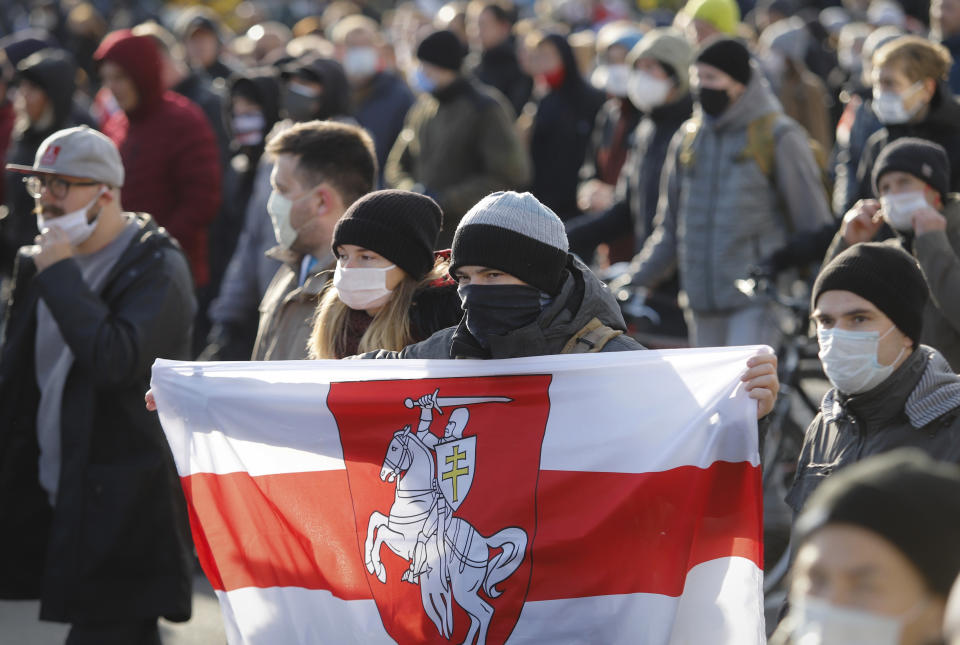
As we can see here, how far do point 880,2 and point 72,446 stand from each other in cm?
1254

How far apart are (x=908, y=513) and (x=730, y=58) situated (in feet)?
16.4

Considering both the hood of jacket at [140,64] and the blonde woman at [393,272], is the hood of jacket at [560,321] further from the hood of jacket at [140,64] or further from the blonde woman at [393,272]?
the hood of jacket at [140,64]

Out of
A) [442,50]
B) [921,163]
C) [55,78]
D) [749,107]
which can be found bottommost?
[442,50]

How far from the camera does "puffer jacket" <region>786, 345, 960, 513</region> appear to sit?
3.98 m

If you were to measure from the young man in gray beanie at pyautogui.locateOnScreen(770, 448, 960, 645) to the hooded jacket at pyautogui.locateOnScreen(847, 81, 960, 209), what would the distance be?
13.5 ft

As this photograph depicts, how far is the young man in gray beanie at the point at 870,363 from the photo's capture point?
4.07 meters

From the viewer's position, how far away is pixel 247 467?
4539 millimetres

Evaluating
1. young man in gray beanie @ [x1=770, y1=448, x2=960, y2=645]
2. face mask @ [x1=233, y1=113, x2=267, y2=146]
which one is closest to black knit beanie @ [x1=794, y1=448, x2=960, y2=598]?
young man in gray beanie @ [x1=770, y1=448, x2=960, y2=645]

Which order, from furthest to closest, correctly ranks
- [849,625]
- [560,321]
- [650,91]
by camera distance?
[650,91], [560,321], [849,625]

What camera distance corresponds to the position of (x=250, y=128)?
9.11m

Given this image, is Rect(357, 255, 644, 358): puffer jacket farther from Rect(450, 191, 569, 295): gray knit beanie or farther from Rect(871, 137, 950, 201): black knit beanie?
Rect(871, 137, 950, 201): black knit beanie

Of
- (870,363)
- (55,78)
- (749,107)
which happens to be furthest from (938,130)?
(55,78)

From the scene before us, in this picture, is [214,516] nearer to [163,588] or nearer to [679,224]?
[163,588]

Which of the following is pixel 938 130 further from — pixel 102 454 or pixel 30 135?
pixel 30 135
